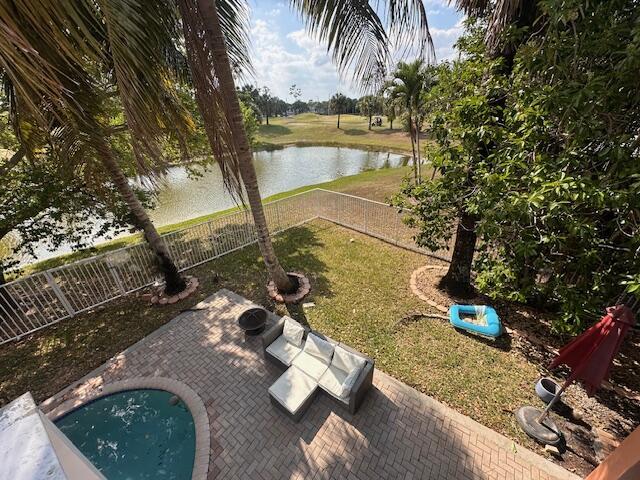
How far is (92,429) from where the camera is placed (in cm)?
421

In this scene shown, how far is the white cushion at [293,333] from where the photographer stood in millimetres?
4926

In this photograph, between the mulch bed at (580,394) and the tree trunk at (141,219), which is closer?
the mulch bed at (580,394)

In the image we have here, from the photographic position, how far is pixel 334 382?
4266mm

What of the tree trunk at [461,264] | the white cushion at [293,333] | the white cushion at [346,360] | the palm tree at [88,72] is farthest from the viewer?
the tree trunk at [461,264]

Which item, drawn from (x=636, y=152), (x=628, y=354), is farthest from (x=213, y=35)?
(x=628, y=354)

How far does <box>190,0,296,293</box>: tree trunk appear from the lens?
3.50 m

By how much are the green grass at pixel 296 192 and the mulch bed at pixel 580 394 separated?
5.50 m

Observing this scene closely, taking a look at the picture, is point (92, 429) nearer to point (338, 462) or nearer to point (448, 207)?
point (338, 462)

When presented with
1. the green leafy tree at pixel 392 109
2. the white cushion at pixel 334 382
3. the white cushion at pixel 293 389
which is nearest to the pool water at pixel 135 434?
the white cushion at pixel 293 389

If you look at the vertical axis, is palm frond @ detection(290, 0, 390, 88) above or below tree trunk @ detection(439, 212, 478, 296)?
above

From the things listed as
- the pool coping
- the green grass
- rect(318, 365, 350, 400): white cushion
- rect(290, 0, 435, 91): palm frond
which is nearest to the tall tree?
rect(290, 0, 435, 91): palm frond

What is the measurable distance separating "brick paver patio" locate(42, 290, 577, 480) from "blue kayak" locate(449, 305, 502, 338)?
1870mm

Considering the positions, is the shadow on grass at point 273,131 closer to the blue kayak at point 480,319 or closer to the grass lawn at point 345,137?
the grass lawn at point 345,137

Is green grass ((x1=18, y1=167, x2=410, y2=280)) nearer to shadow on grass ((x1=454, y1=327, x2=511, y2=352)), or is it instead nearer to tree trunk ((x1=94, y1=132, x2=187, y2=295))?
tree trunk ((x1=94, y1=132, x2=187, y2=295))
